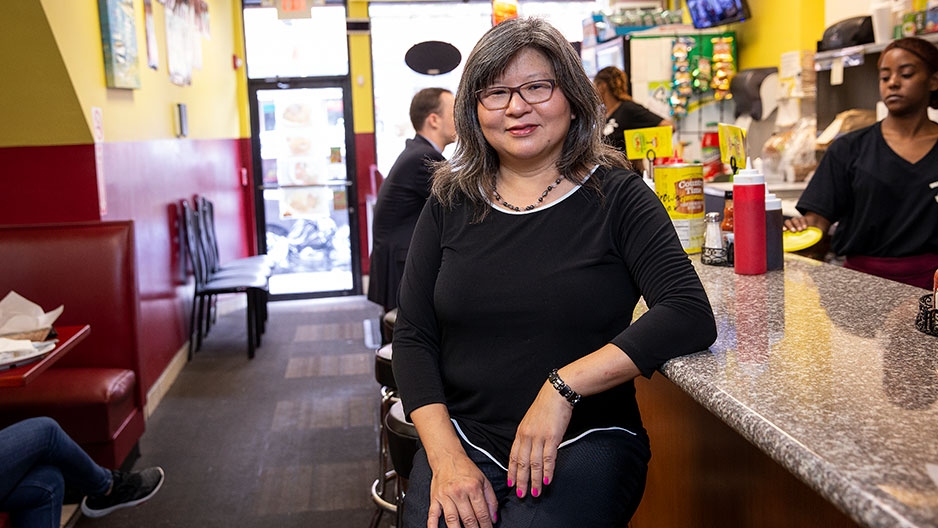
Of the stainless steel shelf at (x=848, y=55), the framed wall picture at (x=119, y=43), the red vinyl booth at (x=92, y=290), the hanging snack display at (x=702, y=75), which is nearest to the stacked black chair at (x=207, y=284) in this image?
the framed wall picture at (x=119, y=43)

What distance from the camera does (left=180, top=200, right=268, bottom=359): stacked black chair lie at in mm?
5973

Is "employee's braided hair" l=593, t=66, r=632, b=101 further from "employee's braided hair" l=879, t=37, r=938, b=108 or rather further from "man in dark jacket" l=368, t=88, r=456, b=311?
"employee's braided hair" l=879, t=37, r=938, b=108

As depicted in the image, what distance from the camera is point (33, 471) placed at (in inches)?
107

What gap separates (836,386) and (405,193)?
2979 mm

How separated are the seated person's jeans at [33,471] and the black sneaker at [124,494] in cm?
41

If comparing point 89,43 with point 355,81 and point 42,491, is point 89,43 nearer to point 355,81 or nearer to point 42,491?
point 42,491

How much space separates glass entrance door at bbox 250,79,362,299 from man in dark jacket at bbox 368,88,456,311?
421 cm

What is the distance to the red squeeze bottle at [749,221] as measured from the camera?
2.19 m

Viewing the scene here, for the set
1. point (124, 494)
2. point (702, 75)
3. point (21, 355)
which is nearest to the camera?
point (21, 355)

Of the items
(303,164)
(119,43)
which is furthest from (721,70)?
(119,43)

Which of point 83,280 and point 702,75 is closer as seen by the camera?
point 83,280

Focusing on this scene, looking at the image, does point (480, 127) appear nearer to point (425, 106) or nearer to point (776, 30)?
point (425, 106)

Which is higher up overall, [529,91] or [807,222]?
[529,91]

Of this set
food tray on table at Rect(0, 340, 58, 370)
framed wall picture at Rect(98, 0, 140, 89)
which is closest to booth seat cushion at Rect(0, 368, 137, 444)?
food tray on table at Rect(0, 340, 58, 370)
